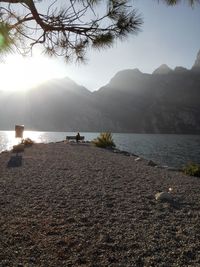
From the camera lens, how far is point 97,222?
20.9ft

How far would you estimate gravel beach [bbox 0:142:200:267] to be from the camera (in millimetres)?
4852

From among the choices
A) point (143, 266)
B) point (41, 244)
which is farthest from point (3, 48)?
point (143, 266)

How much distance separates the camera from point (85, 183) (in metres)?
10.2

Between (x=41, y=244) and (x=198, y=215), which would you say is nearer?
(x=41, y=244)

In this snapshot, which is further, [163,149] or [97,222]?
[163,149]

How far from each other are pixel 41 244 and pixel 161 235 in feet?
6.60

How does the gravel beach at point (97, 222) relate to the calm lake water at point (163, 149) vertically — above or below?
above

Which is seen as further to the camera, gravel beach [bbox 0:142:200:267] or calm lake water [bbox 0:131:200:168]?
calm lake water [bbox 0:131:200:168]

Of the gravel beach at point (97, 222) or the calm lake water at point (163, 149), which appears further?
the calm lake water at point (163, 149)

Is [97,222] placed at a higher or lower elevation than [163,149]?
higher

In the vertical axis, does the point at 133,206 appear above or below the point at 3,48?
below

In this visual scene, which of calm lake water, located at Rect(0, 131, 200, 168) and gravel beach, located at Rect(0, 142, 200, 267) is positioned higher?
gravel beach, located at Rect(0, 142, 200, 267)

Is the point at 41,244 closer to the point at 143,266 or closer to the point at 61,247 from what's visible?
the point at 61,247

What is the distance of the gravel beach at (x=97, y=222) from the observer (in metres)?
4.85
